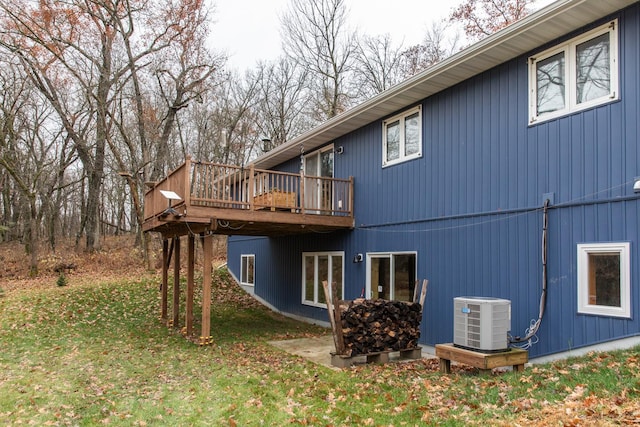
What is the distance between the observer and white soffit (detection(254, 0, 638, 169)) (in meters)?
6.19

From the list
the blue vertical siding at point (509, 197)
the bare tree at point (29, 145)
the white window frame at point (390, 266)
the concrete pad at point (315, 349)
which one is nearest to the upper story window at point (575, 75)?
the blue vertical siding at point (509, 197)

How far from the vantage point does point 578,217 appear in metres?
6.45

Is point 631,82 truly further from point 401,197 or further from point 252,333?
point 252,333

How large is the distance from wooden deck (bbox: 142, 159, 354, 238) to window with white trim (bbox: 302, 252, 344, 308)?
1.00 m

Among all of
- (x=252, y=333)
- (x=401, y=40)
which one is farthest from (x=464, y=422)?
(x=401, y=40)

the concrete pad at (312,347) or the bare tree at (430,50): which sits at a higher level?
the bare tree at (430,50)

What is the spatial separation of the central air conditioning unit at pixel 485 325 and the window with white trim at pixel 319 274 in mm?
5484

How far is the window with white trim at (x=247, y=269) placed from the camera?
58.1 feet

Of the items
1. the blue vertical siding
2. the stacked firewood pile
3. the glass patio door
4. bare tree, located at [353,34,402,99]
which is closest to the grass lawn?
the stacked firewood pile

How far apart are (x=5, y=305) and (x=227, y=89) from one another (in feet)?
63.6

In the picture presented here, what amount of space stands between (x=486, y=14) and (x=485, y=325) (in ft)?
61.9

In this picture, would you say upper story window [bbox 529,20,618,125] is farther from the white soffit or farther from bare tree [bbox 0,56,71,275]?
bare tree [bbox 0,56,71,275]

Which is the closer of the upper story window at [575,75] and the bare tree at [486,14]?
the upper story window at [575,75]

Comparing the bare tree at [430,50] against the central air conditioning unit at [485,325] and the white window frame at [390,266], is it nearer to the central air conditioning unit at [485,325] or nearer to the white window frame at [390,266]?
the white window frame at [390,266]
